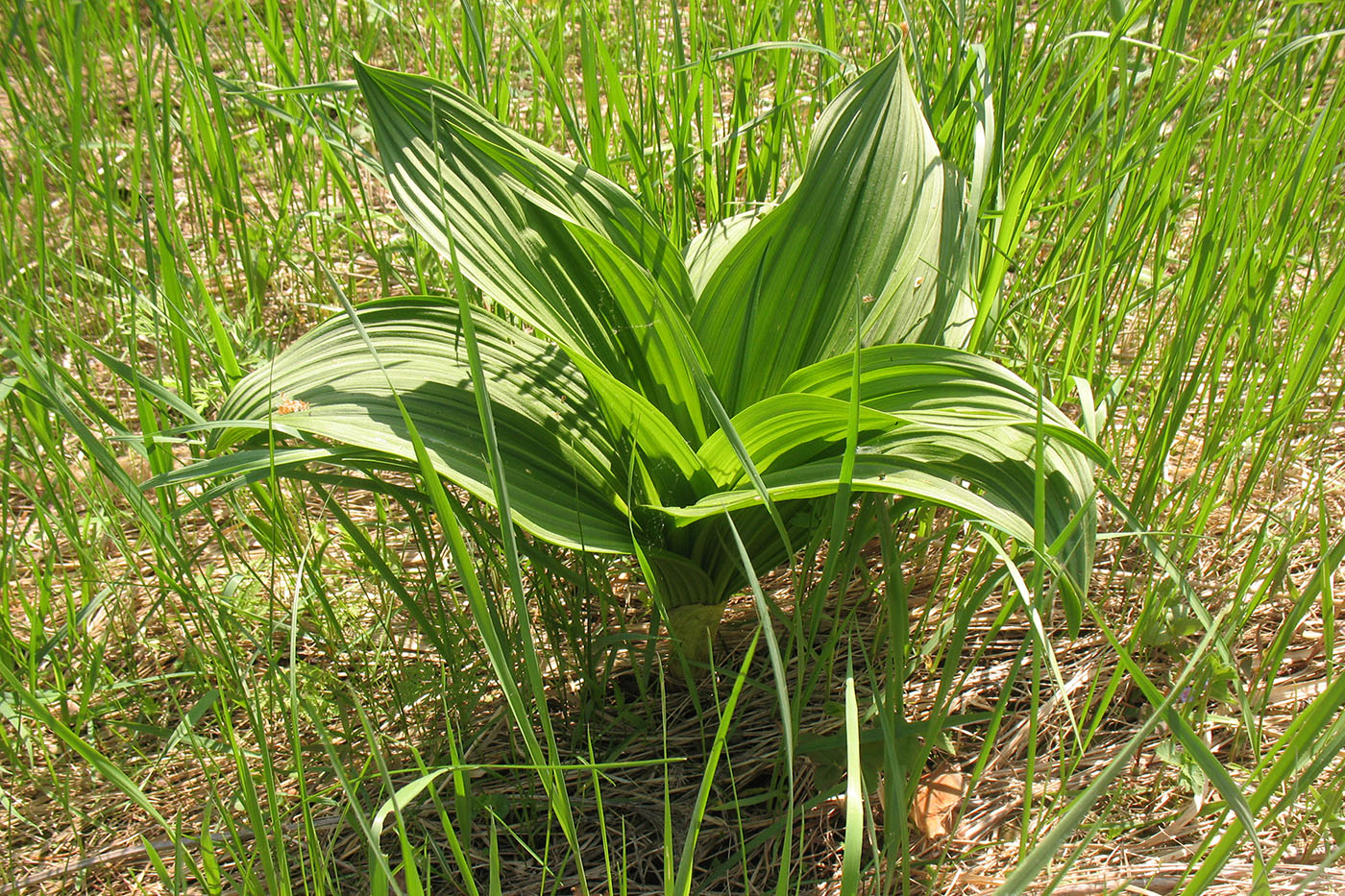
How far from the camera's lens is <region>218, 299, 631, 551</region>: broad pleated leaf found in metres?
0.90

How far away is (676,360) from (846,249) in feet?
0.78

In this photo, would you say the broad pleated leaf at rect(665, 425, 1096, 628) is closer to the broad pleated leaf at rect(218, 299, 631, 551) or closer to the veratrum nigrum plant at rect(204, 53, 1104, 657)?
the veratrum nigrum plant at rect(204, 53, 1104, 657)

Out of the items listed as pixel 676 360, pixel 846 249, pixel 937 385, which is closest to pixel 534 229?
pixel 676 360

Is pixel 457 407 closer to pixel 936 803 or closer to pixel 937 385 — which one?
pixel 937 385

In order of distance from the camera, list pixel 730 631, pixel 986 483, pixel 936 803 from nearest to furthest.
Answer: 1. pixel 986 483
2. pixel 936 803
3. pixel 730 631

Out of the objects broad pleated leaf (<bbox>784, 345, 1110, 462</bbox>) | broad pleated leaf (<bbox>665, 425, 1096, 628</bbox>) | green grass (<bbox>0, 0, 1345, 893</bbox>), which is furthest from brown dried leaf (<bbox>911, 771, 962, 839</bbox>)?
broad pleated leaf (<bbox>784, 345, 1110, 462</bbox>)

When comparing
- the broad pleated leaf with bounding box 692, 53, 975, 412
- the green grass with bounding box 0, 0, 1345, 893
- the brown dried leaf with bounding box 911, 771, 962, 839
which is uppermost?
the broad pleated leaf with bounding box 692, 53, 975, 412

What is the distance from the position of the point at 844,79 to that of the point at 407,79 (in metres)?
0.84

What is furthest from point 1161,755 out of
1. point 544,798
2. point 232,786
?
point 232,786

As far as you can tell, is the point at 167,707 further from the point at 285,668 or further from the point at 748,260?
the point at 748,260

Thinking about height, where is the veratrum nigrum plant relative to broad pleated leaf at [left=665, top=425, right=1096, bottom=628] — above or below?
above

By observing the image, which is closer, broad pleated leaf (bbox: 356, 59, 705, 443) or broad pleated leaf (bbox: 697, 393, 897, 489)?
broad pleated leaf (bbox: 697, 393, 897, 489)

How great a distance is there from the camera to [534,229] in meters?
1.06

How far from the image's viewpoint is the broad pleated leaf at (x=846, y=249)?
1056 mm
